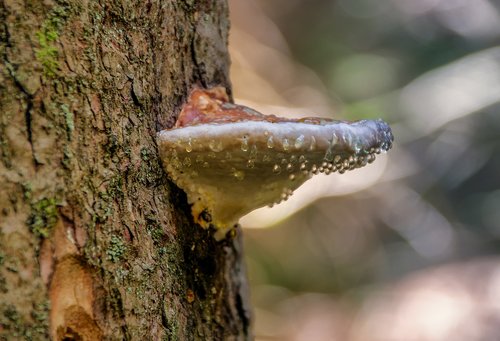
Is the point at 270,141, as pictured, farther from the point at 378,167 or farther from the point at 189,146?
the point at 378,167

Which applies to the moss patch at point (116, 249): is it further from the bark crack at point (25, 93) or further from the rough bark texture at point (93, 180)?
the bark crack at point (25, 93)

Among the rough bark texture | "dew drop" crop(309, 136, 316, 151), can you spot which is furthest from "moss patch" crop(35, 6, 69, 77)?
"dew drop" crop(309, 136, 316, 151)

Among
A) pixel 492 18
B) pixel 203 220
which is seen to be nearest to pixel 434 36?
pixel 492 18

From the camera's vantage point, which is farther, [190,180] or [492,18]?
[492,18]

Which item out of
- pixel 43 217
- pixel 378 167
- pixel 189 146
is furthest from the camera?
pixel 378 167

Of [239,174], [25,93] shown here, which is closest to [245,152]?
[239,174]

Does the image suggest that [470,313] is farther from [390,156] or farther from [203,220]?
[203,220]

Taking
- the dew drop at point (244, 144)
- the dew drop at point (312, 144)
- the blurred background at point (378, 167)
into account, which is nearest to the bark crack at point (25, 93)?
the dew drop at point (244, 144)
